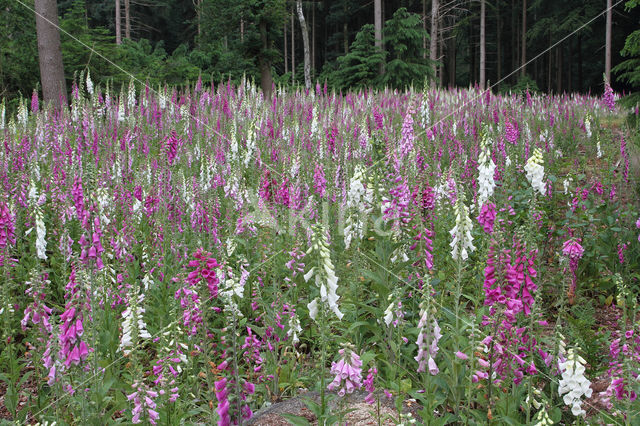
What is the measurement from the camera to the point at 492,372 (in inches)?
110

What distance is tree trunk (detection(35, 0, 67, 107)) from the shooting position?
1139cm

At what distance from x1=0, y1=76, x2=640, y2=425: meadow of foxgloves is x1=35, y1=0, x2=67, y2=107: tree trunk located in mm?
4102

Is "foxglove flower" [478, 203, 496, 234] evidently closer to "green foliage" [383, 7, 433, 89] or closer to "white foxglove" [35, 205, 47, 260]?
"white foxglove" [35, 205, 47, 260]

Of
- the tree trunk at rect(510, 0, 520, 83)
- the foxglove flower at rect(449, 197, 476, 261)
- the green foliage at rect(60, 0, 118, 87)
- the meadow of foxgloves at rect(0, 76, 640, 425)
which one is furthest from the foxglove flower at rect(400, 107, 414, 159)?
the tree trunk at rect(510, 0, 520, 83)

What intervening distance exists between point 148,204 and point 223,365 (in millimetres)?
3206

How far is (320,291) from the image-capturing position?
2551 millimetres

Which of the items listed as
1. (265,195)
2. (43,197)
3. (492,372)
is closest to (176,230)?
(265,195)

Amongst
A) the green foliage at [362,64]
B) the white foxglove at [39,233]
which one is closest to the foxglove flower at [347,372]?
the white foxglove at [39,233]

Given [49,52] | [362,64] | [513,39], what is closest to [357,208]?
[49,52]

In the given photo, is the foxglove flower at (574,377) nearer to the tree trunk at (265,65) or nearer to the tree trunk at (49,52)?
the tree trunk at (49,52)

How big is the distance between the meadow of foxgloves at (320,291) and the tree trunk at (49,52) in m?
4.10

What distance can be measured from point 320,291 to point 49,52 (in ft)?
38.5

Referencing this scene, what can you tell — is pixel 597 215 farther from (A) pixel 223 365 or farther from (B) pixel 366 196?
(A) pixel 223 365

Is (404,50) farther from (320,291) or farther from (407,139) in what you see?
(320,291)
